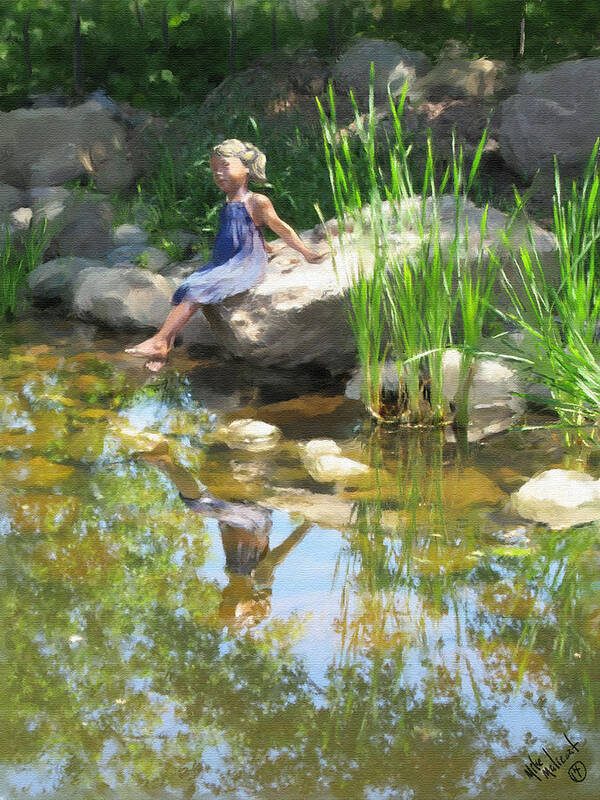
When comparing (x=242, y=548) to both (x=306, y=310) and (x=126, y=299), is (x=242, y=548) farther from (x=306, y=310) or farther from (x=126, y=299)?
(x=126, y=299)

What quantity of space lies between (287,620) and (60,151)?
229 inches

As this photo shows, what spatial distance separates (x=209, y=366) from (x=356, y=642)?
8.04 ft

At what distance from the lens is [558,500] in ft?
8.93

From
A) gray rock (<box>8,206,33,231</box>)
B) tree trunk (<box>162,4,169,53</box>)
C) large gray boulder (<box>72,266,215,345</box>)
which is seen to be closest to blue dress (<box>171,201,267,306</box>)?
large gray boulder (<box>72,266,215,345</box>)

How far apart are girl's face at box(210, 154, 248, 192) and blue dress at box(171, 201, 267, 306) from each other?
9cm

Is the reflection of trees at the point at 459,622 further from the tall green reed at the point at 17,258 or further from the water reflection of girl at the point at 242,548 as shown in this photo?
the tall green reed at the point at 17,258

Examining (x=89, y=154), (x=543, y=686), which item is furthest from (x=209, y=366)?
Result: (x=89, y=154)

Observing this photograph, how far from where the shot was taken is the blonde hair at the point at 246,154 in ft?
14.1

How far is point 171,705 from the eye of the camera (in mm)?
1876

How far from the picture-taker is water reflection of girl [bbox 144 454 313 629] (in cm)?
225

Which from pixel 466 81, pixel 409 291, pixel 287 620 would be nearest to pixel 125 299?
pixel 409 291

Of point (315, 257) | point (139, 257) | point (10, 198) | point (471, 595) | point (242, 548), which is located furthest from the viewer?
point (10, 198)

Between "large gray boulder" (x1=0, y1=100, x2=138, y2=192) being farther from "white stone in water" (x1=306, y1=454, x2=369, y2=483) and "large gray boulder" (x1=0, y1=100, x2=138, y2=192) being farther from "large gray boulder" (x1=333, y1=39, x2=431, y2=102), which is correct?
"white stone in water" (x1=306, y1=454, x2=369, y2=483)

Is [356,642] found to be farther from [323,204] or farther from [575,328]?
[323,204]
